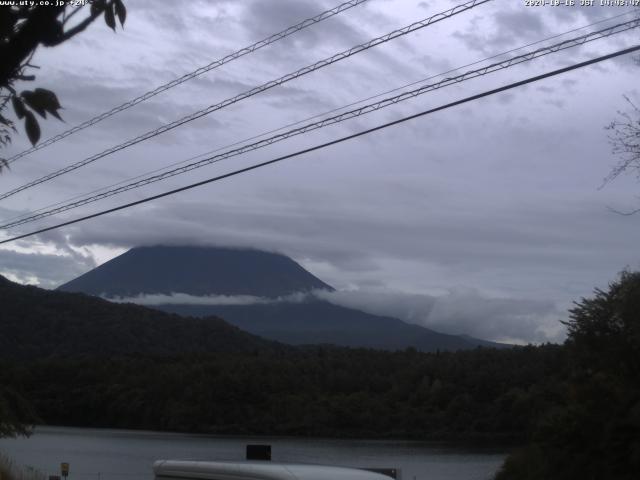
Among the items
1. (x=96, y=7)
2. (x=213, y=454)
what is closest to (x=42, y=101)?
(x=96, y=7)

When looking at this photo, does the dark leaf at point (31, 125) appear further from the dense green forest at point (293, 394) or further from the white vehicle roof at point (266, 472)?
the dense green forest at point (293, 394)

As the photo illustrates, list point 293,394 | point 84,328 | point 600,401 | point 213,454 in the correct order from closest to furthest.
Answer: point 600,401, point 213,454, point 293,394, point 84,328

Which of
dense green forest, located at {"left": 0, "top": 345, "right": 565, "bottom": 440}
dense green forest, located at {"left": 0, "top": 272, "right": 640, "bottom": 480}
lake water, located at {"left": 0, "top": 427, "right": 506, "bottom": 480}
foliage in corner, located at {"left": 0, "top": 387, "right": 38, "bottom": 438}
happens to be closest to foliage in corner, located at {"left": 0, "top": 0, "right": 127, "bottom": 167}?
lake water, located at {"left": 0, "top": 427, "right": 506, "bottom": 480}

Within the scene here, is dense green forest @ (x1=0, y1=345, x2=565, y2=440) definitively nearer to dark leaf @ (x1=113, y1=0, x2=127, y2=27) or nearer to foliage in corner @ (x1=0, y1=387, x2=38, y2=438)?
foliage in corner @ (x1=0, y1=387, x2=38, y2=438)

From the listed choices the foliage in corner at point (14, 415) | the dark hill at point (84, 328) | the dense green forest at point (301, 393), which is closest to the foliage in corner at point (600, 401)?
the dense green forest at point (301, 393)

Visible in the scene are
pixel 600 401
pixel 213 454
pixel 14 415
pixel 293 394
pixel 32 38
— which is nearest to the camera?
pixel 32 38

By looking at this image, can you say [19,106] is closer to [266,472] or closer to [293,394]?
[266,472]
